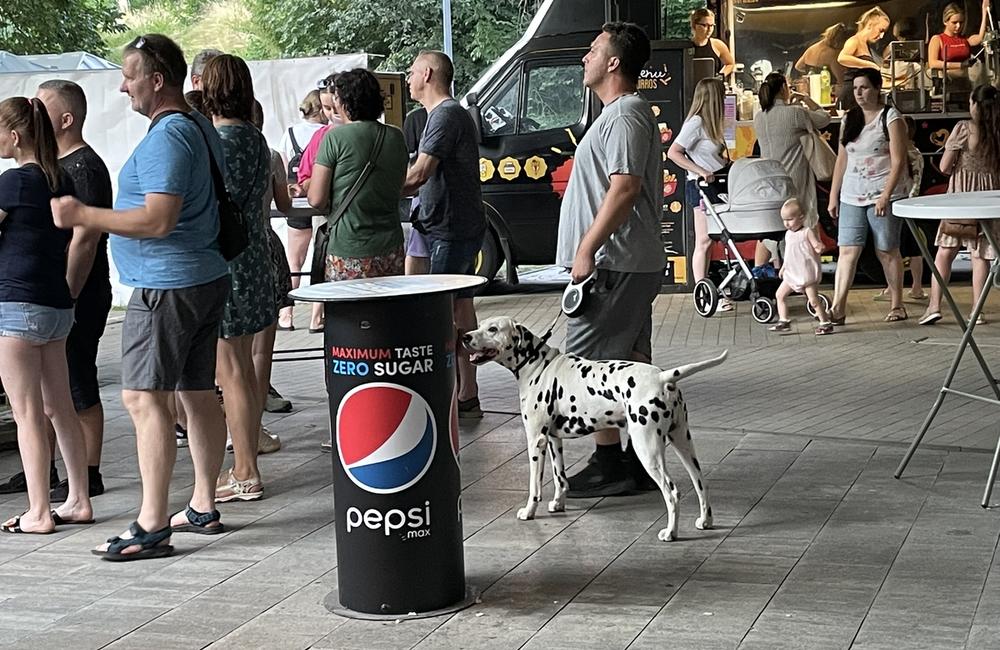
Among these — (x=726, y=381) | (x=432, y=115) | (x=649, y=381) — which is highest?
(x=432, y=115)

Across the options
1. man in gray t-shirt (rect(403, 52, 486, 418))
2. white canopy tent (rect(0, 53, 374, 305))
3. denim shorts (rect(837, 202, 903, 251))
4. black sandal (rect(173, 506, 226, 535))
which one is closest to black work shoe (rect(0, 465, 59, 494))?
black sandal (rect(173, 506, 226, 535))

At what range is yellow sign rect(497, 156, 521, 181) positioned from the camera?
45.8 feet

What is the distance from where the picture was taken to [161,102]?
5410 mm

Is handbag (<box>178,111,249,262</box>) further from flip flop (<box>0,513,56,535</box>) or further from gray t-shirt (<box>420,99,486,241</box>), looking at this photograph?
gray t-shirt (<box>420,99,486,241</box>)

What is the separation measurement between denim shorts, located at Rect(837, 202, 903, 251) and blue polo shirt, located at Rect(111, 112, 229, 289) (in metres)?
7.18

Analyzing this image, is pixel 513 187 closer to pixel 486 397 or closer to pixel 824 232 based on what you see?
pixel 824 232

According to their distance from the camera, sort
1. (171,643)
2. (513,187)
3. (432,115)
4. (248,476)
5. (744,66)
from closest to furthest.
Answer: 1. (171,643)
2. (248,476)
3. (432,115)
4. (513,187)
5. (744,66)

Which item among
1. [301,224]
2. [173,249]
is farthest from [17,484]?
[301,224]

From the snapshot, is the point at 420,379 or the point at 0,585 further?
the point at 0,585

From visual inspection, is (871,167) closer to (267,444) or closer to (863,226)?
(863,226)

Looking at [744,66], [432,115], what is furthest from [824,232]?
[432,115]

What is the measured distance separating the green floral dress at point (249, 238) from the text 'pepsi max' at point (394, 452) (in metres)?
1.69

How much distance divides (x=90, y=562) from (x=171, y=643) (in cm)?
111

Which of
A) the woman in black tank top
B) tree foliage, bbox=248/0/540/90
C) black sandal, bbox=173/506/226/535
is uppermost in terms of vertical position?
tree foliage, bbox=248/0/540/90
